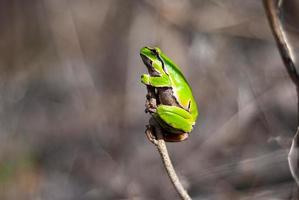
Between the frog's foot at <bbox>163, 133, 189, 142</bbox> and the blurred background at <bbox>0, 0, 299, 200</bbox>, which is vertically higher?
the frog's foot at <bbox>163, 133, 189, 142</bbox>

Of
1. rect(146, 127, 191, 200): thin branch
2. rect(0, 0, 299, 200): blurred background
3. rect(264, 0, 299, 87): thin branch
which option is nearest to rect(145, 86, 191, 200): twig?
rect(146, 127, 191, 200): thin branch

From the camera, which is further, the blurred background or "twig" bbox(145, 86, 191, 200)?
the blurred background

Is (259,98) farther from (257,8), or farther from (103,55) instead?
Result: (103,55)

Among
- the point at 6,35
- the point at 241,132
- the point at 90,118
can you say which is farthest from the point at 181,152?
the point at 6,35

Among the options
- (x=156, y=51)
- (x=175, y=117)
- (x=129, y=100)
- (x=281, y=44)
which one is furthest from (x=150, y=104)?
(x=129, y=100)

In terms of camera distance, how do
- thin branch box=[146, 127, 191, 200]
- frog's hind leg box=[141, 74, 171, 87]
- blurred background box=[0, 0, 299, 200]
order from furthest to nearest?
blurred background box=[0, 0, 299, 200]
frog's hind leg box=[141, 74, 171, 87]
thin branch box=[146, 127, 191, 200]

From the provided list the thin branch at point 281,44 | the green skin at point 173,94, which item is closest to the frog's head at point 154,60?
the green skin at point 173,94

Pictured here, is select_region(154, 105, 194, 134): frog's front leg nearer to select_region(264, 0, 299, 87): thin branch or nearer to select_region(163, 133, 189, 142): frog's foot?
select_region(163, 133, 189, 142): frog's foot
